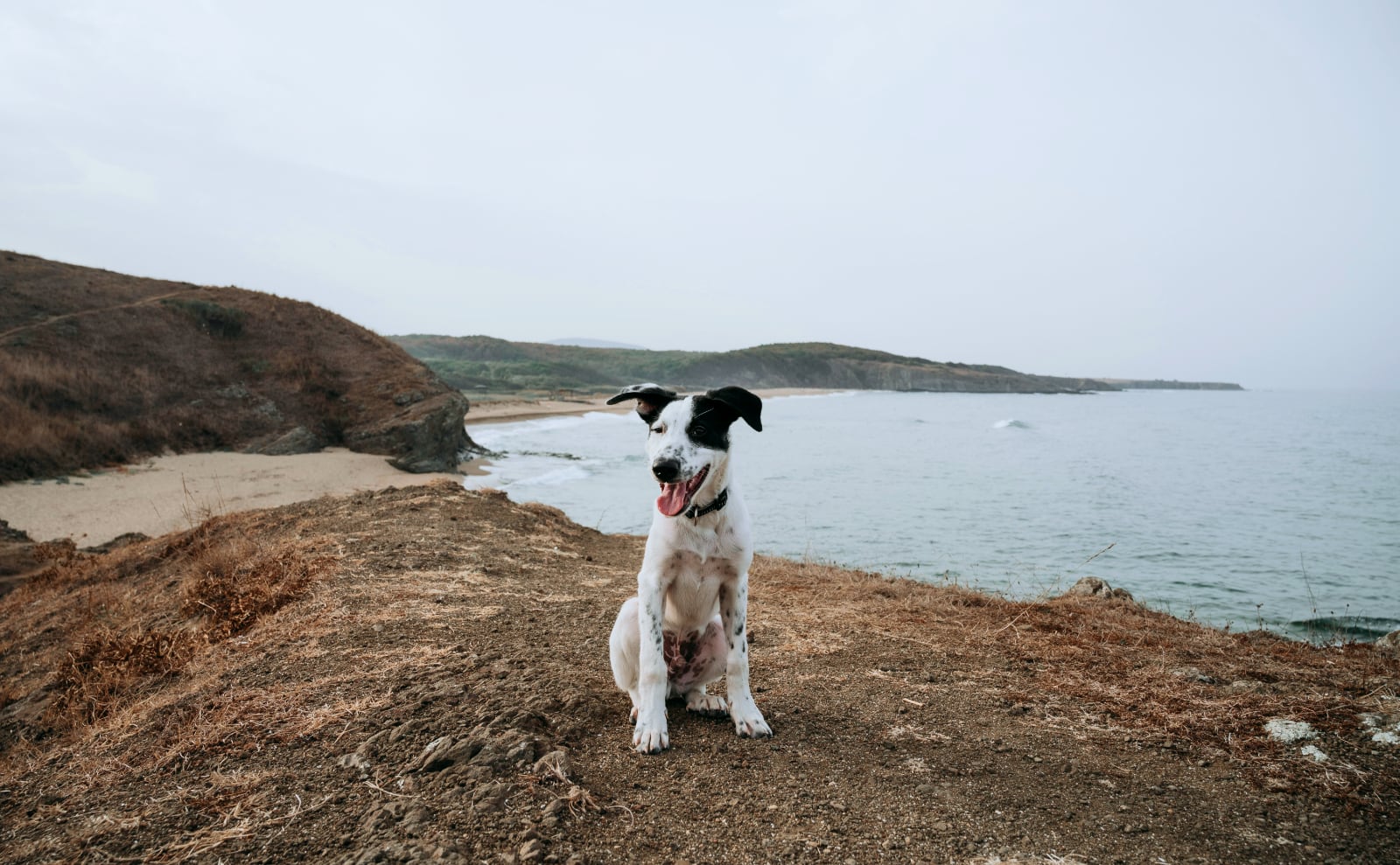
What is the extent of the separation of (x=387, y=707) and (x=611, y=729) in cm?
119

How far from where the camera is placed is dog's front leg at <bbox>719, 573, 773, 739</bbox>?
3.55m

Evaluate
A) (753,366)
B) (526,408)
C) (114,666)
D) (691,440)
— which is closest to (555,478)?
(114,666)

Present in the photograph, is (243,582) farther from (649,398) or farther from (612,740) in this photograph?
(649,398)

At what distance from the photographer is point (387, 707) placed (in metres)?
3.63

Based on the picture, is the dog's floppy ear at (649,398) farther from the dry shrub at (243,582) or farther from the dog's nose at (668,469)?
the dry shrub at (243,582)

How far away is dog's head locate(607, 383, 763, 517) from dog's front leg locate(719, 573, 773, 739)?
1.89ft

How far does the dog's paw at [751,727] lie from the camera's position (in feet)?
11.4

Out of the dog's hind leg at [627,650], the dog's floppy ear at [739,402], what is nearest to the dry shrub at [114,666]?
the dog's hind leg at [627,650]

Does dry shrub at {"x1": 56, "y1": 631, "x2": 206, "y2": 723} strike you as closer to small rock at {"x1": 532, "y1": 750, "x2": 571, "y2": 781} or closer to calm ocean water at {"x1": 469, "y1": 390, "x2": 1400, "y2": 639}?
small rock at {"x1": 532, "y1": 750, "x2": 571, "y2": 781}

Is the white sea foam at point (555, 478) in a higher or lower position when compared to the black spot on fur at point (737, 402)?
lower

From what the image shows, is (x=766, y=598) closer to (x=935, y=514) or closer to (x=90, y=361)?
(x=935, y=514)

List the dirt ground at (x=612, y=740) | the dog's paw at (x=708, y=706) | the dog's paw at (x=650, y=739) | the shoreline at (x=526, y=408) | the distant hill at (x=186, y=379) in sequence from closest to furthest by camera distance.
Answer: the dirt ground at (x=612, y=740) → the dog's paw at (x=650, y=739) → the dog's paw at (x=708, y=706) → the distant hill at (x=186, y=379) → the shoreline at (x=526, y=408)

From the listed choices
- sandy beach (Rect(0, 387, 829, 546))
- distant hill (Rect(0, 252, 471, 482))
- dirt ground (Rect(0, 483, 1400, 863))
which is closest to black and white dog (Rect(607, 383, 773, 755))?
dirt ground (Rect(0, 483, 1400, 863))

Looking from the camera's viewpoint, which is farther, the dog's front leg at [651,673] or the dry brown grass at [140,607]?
the dry brown grass at [140,607]
